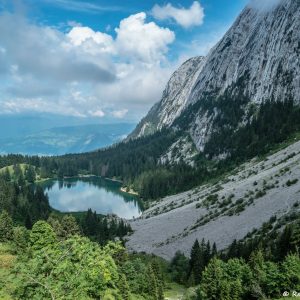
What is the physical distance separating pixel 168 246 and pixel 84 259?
87.2 meters

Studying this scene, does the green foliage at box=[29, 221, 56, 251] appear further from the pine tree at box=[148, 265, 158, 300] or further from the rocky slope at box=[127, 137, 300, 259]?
the pine tree at box=[148, 265, 158, 300]

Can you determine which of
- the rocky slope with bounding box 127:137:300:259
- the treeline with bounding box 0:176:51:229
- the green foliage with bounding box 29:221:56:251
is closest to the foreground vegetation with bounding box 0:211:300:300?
the green foliage with bounding box 29:221:56:251

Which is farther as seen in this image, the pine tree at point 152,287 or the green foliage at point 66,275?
the pine tree at point 152,287

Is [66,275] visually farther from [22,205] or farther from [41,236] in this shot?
[22,205]

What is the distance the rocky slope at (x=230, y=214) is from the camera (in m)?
92.6

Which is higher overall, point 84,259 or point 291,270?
point 84,259

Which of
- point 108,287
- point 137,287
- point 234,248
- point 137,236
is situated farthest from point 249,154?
point 108,287

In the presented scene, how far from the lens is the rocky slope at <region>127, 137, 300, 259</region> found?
9262 centimetres

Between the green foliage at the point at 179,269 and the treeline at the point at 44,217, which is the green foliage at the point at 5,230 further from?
the green foliage at the point at 179,269

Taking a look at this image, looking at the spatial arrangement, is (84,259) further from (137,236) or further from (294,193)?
(137,236)

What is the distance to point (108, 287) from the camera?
1612 cm

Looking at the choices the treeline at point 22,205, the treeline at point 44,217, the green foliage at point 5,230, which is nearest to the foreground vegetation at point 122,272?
the green foliage at point 5,230

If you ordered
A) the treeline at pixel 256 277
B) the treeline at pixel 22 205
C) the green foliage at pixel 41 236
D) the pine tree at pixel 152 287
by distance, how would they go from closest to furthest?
the treeline at pixel 256 277
the pine tree at pixel 152 287
the green foliage at pixel 41 236
the treeline at pixel 22 205

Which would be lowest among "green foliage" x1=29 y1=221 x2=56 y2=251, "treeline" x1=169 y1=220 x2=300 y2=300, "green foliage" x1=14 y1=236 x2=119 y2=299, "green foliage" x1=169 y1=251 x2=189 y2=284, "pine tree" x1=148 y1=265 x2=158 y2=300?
"green foliage" x1=169 y1=251 x2=189 y2=284
